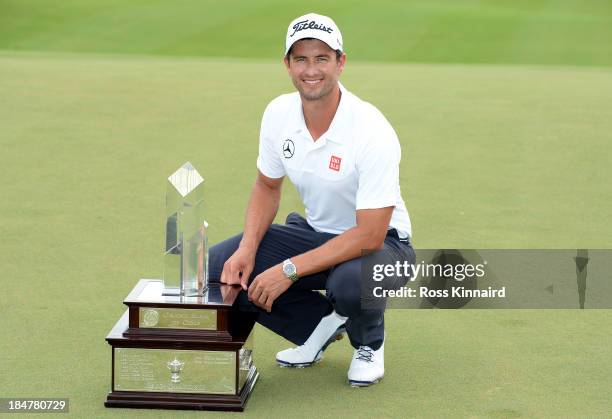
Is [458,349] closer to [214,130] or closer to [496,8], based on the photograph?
[214,130]

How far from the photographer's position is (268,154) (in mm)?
4777

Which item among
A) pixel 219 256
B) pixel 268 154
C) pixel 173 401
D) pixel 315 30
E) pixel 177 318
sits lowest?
pixel 173 401

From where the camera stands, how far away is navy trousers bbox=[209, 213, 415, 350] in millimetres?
4605

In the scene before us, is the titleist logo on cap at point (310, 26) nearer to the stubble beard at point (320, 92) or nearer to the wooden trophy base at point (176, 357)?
the stubble beard at point (320, 92)

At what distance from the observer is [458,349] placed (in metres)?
4.96

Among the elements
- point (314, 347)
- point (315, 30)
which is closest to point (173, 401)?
point (314, 347)

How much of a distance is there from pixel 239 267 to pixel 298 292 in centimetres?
29

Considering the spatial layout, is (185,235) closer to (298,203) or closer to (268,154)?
(268,154)

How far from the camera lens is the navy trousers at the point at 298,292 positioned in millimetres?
4605

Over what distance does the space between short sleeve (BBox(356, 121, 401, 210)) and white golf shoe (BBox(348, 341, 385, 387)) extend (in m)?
0.59

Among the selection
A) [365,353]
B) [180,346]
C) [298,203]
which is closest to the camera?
[180,346]

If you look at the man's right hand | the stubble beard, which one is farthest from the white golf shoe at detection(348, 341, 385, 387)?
the stubble beard

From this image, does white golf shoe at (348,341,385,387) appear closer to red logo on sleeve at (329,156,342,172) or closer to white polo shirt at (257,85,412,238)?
white polo shirt at (257,85,412,238)

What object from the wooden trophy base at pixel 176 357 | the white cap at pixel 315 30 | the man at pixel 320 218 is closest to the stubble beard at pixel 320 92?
the man at pixel 320 218
